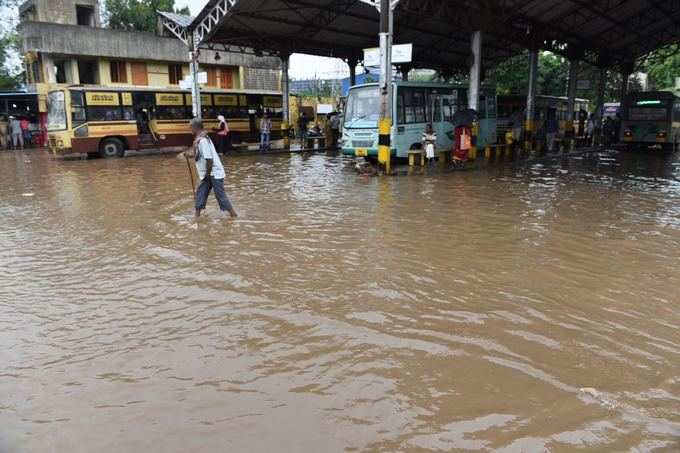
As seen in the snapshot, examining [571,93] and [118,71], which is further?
[118,71]

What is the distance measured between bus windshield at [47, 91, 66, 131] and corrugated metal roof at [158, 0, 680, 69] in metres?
5.08

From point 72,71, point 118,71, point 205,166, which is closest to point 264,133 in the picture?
point 118,71

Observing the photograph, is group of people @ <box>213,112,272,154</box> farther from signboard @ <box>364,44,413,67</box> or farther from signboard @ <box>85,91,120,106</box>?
signboard @ <box>364,44,413,67</box>

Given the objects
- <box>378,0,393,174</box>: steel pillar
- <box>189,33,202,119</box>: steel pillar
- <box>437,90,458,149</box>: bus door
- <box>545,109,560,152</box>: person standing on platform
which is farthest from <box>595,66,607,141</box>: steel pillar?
<box>189,33,202,119</box>: steel pillar

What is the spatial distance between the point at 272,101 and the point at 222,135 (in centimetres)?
446

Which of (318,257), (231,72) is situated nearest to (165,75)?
(231,72)

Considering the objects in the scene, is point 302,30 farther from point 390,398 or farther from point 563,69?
point 563,69

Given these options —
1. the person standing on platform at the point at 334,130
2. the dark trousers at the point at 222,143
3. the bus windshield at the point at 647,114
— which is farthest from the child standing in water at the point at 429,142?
the bus windshield at the point at 647,114

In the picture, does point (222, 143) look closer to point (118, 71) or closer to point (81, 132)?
point (81, 132)

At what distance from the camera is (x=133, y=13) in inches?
1332

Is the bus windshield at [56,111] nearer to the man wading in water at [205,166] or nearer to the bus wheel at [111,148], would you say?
the bus wheel at [111,148]

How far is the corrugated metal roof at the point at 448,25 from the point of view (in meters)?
18.0

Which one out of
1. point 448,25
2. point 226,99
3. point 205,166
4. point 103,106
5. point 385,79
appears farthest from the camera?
point 226,99

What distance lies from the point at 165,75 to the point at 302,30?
12.8 m
